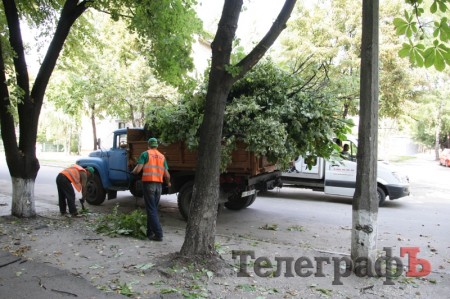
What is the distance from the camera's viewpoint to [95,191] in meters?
10.4

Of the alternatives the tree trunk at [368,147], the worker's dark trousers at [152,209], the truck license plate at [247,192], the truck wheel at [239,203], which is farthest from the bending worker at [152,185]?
the truck wheel at [239,203]

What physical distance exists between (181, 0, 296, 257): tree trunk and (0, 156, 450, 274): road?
8.09 feet

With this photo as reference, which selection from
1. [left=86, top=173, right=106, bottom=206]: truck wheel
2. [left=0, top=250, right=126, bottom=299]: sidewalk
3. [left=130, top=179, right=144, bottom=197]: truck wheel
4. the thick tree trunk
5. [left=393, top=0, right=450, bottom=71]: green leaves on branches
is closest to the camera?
[left=393, top=0, right=450, bottom=71]: green leaves on branches

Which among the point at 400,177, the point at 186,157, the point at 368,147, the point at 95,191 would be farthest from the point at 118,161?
Answer: the point at 400,177

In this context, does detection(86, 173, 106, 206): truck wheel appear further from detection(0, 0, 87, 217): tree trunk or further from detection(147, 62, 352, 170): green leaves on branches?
detection(147, 62, 352, 170): green leaves on branches

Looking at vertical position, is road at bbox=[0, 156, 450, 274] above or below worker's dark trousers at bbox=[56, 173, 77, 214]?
below

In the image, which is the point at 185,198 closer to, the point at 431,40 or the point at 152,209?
the point at 152,209

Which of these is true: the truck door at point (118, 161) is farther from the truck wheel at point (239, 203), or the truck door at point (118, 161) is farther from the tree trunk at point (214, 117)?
the tree trunk at point (214, 117)

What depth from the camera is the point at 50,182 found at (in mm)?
15758

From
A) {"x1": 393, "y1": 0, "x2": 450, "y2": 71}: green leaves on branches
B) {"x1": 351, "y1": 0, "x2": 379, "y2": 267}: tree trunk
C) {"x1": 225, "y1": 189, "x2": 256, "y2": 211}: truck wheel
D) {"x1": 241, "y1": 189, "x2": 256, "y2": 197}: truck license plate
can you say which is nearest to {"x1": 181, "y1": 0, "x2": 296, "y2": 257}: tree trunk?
{"x1": 351, "y1": 0, "x2": 379, "y2": 267}: tree trunk

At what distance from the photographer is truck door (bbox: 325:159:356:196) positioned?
424 inches

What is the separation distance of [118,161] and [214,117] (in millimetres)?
5786

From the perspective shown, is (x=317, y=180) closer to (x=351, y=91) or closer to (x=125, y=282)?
(x=351, y=91)

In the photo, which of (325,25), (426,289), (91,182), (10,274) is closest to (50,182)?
(91,182)
